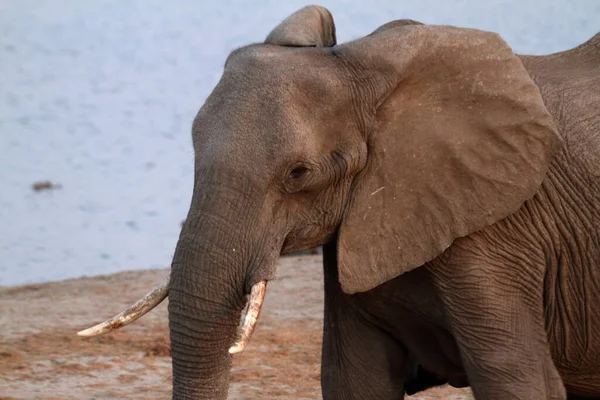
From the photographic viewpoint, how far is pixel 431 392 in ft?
19.4

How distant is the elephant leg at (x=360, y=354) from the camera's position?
4.43 metres

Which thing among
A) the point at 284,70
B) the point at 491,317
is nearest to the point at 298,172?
the point at 284,70

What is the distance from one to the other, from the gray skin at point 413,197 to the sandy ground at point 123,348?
1759mm

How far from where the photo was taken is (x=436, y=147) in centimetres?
399

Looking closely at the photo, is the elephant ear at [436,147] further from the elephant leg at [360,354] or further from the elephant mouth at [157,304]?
the elephant leg at [360,354]

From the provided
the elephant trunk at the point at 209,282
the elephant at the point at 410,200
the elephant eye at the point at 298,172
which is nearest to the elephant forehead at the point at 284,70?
the elephant at the point at 410,200

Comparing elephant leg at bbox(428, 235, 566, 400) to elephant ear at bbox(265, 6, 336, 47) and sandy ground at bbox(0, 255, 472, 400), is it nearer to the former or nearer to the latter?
elephant ear at bbox(265, 6, 336, 47)

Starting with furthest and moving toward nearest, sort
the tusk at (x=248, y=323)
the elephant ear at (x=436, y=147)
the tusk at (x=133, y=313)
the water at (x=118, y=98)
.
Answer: the water at (x=118, y=98)
the elephant ear at (x=436, y=147)
the tusk at (x=133, y=313)
the tusk at (x=248, y=323)

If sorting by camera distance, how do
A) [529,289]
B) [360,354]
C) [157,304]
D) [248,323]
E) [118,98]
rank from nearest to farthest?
[248,323]
[157,304]
[529,289]
[360,354]
[118,98]

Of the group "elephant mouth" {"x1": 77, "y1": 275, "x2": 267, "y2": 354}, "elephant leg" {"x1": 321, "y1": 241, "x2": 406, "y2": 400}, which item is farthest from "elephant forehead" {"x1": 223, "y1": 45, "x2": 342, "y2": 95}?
"elephant leg" {"x1": 321, "y1": 241, "x2": 406, "y2": 400}

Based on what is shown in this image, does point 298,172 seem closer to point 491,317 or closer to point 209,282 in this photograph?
point 209,282

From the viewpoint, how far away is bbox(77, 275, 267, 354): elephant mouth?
3.62 meters

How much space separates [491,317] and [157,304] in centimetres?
95

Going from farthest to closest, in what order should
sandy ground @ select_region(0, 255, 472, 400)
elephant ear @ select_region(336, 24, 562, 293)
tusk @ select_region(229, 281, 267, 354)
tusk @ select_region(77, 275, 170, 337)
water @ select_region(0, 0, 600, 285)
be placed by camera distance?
water @ select_region(0, 0, 600, 285)
sandy ground @ select_region(0, 255, 472, 400)
elephant ear @ select_region(336, 24, 562, 293)
tusk @ select_region(77, 275, 170, 337)
tusk @ select_region(229, 281, 267, 354)
